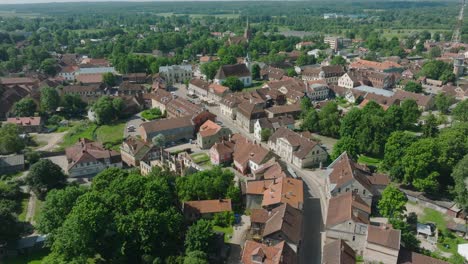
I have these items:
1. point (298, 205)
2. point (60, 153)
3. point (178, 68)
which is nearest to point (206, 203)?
point (298, 205)

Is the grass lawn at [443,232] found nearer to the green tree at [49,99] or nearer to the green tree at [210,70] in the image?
Result: the green tree at [49,99]

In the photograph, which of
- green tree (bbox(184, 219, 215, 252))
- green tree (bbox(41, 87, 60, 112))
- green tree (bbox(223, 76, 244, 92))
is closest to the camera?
green tree (bbox(184, 219, 215, 252))

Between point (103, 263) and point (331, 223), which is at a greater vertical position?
point (331, 223)

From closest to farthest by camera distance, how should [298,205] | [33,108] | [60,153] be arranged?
[298,205] < [60,153] < [33,108]

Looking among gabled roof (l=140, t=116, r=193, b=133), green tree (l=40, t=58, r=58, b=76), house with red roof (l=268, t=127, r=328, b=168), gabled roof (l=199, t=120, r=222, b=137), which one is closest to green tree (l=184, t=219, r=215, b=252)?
house with red roof (l=268, t=127, r=328, b=168)

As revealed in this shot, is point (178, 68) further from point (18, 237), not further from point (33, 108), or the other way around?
point (18, 237)

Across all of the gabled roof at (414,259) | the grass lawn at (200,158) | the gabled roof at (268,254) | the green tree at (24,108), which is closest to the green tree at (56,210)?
the gabled roof at (268,254)

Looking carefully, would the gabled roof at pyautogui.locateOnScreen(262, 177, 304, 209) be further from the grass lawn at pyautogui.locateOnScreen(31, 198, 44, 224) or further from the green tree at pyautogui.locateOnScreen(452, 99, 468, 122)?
the green tree at pyautogui.locateOnScreen(452, 99, 468, 122)
